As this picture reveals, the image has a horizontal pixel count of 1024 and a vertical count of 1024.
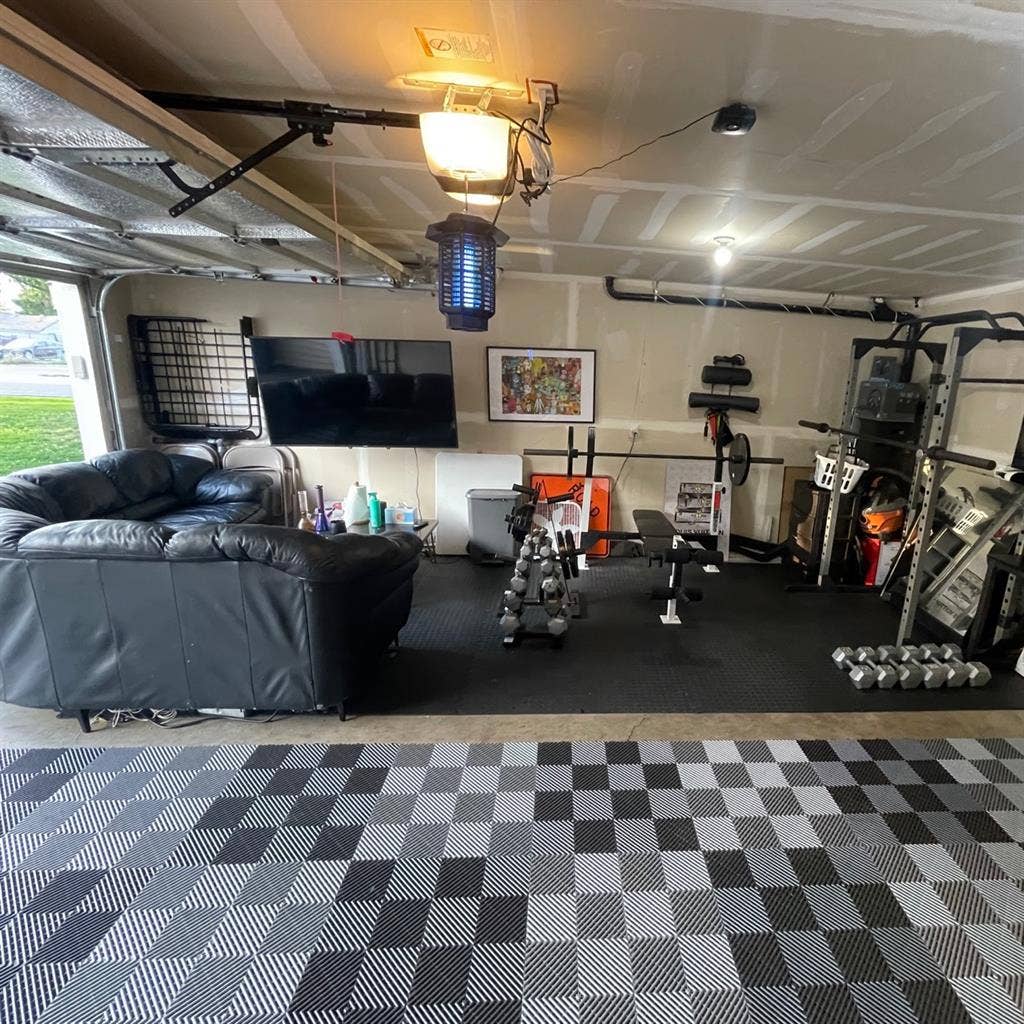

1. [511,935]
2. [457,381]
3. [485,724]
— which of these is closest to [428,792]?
[485,724]

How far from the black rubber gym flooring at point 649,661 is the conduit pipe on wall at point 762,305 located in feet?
7.90

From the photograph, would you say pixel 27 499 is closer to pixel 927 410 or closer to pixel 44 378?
pixel 44 378

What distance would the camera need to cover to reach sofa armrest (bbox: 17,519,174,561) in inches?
76.2

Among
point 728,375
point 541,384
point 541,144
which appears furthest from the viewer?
point 541,384

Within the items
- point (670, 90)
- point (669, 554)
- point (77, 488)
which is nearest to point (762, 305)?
point (669, 554)

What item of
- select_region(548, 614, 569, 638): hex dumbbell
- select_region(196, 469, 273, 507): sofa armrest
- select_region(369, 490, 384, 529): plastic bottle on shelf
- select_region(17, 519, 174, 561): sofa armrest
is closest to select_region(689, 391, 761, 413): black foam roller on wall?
select_region(548, 614, 569, 638): hex dumbbell

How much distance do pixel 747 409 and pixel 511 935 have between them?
4182mm

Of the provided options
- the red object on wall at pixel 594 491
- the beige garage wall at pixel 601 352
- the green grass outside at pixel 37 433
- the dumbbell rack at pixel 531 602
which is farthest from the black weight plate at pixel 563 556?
the green grass outside at pixel 37 433

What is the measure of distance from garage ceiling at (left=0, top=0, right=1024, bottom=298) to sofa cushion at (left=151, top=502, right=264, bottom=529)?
1.97 m

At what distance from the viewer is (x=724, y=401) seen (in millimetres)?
4285

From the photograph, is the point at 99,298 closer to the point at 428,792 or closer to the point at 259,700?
the point at 259,700

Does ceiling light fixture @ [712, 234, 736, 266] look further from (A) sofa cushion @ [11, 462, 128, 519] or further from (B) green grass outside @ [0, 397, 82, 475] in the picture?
(B) green grass outside @ [0, 397, 82, 475]

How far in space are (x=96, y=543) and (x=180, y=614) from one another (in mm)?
418

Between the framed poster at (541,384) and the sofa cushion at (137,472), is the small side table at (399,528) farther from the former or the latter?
the sofa cushion at (137,472)
